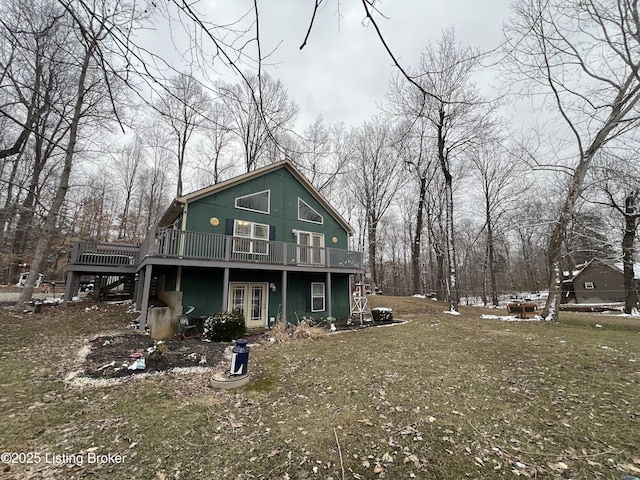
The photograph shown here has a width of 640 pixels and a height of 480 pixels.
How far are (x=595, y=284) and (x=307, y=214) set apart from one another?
31836 mm

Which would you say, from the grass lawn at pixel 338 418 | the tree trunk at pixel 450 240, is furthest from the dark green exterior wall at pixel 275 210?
the tree trunk at pixel 450 240

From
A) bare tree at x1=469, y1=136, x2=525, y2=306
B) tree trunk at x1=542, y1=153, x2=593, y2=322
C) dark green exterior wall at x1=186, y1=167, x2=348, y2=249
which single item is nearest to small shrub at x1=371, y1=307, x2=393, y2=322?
dark green exterior wall at x1=186, y1=167, x2=348, y2=249

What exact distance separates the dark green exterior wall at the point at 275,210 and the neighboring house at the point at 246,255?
39 mm

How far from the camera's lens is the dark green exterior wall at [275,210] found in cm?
1063

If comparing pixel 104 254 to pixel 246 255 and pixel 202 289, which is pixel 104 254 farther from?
pixel 246 255

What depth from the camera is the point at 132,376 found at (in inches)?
201

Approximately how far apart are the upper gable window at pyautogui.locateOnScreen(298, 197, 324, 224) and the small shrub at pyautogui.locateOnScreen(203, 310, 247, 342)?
245 inches

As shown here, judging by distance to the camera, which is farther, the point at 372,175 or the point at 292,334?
the point at 372,175

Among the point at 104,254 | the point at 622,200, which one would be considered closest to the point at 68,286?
the point at 104,254

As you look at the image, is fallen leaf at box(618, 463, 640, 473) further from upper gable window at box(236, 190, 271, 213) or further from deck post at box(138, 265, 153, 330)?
upper gable window at box(236, 190, 271, 213)

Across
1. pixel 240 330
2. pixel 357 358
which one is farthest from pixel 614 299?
pixel 240 330

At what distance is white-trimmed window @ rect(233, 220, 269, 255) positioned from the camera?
10.8m

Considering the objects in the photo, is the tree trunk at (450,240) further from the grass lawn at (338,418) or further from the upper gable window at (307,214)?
the grass lawn at (338,418)

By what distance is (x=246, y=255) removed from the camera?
10.9m
